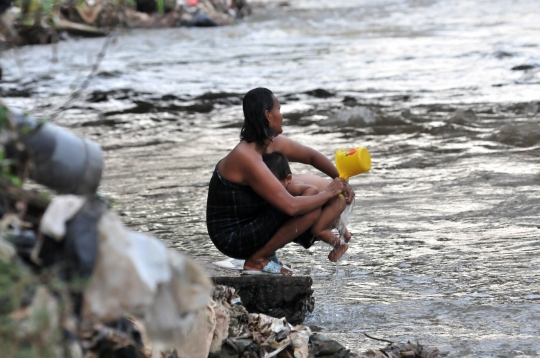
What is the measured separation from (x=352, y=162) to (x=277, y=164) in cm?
43

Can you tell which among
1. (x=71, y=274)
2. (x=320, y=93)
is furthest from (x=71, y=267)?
(x=320, y=93)

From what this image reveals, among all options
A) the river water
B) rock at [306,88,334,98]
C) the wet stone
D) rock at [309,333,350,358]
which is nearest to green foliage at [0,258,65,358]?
the river water

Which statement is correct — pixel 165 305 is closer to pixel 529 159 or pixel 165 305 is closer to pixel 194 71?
pixel 529 159

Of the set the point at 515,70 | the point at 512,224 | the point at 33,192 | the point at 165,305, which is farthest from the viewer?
the point at 515,70

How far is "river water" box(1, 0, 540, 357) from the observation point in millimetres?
4875

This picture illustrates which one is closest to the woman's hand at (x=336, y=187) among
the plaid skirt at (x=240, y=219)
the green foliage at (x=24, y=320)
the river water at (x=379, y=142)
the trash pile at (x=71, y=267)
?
the plaid skirt at (x=240, y=219)

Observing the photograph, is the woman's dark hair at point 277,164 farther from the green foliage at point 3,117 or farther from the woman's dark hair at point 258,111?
the green foliage at point 3,117

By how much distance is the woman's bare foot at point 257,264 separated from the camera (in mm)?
4895

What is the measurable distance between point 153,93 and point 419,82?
4.47 m

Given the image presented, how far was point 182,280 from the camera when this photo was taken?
223cm

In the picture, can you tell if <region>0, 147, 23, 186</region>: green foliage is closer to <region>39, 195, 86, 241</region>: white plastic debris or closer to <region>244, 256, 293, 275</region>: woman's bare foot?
<region>39, 195, 86, 241</region>: white plastic debris

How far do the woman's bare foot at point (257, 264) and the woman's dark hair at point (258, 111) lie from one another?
73 centimetres

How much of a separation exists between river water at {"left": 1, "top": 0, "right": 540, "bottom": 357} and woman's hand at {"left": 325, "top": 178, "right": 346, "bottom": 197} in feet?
2.19

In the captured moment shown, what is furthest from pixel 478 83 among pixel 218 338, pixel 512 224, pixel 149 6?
pixel 149 6
